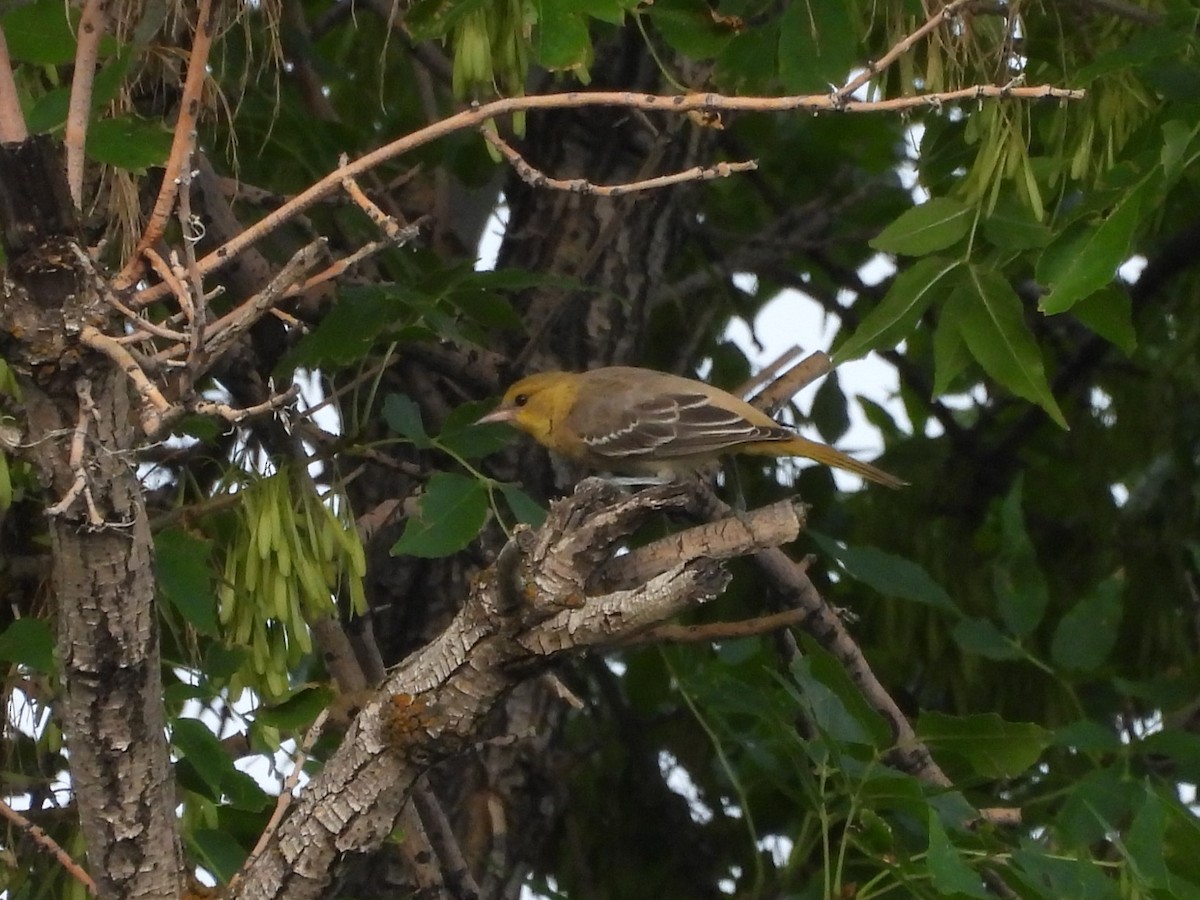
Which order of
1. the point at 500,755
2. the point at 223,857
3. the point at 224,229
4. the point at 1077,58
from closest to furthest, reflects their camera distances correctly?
the point at 223,857
the point at 1077,58
the point at 224,229
the point at 500,755

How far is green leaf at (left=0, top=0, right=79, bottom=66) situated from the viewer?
2.44 meters

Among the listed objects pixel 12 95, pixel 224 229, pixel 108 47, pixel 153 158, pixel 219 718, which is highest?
pixel 224 229

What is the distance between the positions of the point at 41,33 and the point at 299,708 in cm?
110

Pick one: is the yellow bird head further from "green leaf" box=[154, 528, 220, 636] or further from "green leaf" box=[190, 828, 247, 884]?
"green leaf" box=[190, 828, 247, 884]

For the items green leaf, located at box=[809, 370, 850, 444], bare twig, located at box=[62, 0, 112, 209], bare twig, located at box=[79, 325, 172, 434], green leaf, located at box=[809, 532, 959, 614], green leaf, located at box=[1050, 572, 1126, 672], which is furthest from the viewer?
green leaf, located at box=[809, 370, 850, 444]

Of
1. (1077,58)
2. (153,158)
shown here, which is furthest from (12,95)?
(1077,58)

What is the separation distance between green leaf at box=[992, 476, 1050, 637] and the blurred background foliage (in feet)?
0.05

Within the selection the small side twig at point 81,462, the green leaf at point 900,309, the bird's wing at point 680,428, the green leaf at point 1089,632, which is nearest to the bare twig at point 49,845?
the small side twig at point 81,462

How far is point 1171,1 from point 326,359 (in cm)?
162

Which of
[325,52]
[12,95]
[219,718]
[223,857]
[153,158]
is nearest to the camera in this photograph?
[12,95]

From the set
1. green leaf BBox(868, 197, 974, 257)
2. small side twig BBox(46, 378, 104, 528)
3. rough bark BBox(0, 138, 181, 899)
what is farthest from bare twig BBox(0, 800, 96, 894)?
green leaf BBox(868, 197, 974, 257)

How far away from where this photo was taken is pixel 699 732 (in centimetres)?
493

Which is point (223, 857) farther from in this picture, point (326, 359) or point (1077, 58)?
point (1077, 58)

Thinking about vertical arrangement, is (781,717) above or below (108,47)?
below
